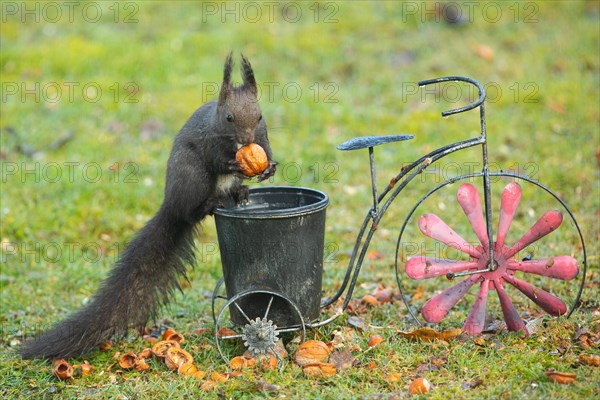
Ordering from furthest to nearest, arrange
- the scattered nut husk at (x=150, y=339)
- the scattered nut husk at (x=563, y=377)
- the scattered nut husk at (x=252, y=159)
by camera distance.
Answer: the scattered nut husk at (x=150, y=339)
the scattered nut husk at (x=252, y=159)
the scattered nut husk at (x=563, y=377)

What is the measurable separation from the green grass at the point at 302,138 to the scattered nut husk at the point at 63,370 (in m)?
0.05

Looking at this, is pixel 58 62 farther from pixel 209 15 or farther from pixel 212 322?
pixel 212 322

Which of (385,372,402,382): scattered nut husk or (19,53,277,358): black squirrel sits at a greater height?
(19,53,277,358): black squirrel

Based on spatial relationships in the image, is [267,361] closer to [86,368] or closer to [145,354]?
[145,354]

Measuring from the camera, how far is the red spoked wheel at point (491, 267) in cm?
371

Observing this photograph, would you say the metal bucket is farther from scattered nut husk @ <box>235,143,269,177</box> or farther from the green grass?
the green grass

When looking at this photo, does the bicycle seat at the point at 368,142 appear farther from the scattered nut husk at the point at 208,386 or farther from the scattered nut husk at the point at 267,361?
the scattered nut husk at the point at 208,386

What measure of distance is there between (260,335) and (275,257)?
0.37m

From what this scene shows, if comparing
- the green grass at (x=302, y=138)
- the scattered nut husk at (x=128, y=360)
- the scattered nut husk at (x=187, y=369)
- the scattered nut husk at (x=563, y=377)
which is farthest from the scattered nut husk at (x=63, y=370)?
the scattered nut husk at (x=563, y=377)

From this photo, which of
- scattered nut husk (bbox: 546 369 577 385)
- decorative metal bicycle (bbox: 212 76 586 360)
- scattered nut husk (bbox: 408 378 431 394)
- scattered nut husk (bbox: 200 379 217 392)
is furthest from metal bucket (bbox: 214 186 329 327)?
scattered nut husk (bbox: 546 369 577 385)

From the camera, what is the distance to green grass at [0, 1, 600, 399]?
142 inches

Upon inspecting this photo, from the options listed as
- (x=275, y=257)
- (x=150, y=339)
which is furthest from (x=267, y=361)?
(x=150, y=339)

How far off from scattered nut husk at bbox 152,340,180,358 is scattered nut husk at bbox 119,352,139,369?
10 centimetres

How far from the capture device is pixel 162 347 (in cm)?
382
